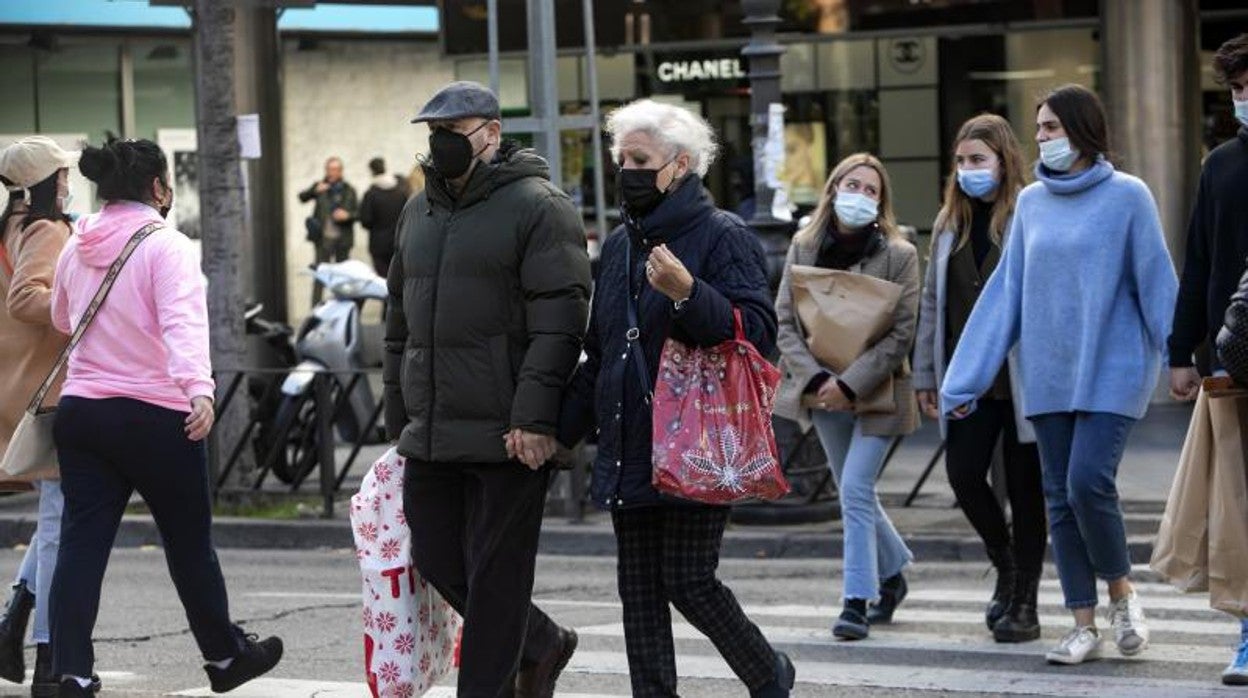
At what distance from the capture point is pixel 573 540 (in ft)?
41.2

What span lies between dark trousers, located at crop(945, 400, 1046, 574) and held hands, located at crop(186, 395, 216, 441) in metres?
2.80

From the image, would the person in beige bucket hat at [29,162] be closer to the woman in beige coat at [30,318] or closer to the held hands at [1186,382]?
the woman in beige coat at [30,318]

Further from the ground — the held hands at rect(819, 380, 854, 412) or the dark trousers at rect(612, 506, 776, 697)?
the held hands at rect(819, 380, 854, 412)

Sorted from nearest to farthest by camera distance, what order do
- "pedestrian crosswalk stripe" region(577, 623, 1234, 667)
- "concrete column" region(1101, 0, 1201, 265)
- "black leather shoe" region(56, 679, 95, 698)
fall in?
"black leather shoe" region(56, 679, 95, 698) → "pedestrian crosswalk stripe" region(577, 623, 1234, 667) → "concrete column" region(1101, 0, 1201, 265)

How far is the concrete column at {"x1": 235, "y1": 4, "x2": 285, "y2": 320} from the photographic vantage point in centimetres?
2120

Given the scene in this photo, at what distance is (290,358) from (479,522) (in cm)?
948

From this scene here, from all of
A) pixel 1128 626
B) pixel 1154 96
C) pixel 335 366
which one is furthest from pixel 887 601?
pixel 1154 96

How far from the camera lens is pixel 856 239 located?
9188 millimetres

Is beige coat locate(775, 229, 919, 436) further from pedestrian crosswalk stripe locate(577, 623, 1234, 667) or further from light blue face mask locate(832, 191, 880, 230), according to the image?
pedestrian crosswalk stripe locate(577, 623, 1234, 667)

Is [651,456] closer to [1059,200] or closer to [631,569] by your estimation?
[631,569]

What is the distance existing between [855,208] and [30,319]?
301 centimetres

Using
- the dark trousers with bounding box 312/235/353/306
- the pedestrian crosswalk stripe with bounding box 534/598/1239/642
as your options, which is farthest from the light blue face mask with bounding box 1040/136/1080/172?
the dark trousers with bounding box 312/235/353/306

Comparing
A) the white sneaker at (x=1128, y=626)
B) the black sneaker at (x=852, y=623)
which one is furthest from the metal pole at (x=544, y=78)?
the white sneaker at (x=1128, y=626)

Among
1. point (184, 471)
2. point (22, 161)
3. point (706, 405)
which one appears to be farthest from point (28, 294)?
point (706, 405)
